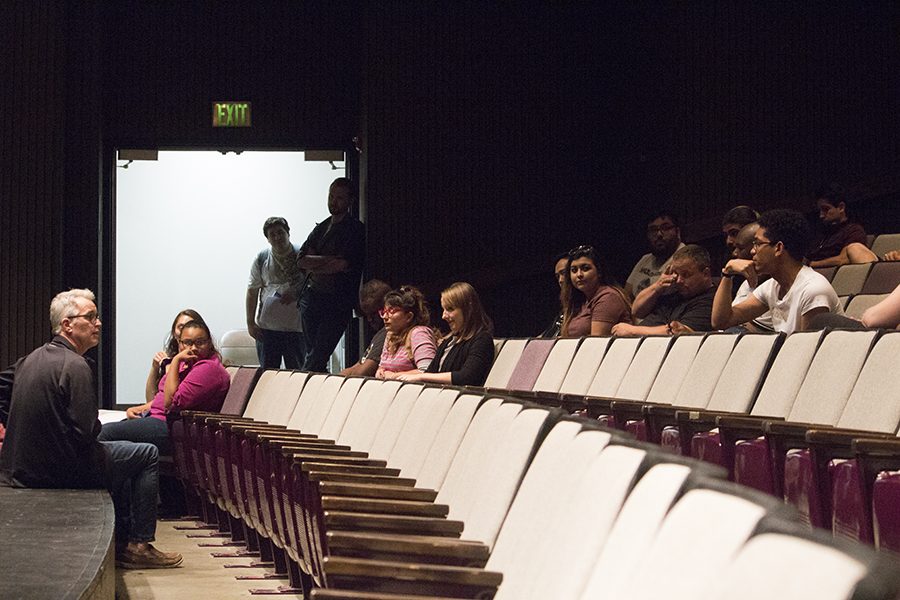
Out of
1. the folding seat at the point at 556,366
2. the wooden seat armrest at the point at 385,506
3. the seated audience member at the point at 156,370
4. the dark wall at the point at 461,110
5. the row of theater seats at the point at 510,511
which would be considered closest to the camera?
the row of theater seats at the point at 510,511

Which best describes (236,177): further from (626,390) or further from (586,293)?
(626,390)

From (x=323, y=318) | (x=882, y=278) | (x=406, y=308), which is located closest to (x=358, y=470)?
(x=406, y=308)

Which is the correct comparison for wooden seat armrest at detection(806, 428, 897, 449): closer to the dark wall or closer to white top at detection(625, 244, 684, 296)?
white top at detection(625, 244, 684, 296)

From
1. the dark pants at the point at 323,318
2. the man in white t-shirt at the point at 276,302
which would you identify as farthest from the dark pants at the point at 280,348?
the dark pants at the point at 323,318

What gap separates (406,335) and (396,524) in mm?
2840

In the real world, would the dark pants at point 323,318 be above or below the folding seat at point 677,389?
below

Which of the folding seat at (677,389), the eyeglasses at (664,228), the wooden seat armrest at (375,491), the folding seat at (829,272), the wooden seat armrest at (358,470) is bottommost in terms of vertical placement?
the wooden seat armrest at (358,470)

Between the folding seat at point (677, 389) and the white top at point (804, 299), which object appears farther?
the white top at point (804, 299)

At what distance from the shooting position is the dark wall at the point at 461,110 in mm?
6543

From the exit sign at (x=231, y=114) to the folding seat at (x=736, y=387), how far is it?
4.50m

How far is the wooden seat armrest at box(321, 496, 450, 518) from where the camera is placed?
6.70 feet

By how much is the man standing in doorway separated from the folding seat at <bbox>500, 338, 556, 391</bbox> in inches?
77.0

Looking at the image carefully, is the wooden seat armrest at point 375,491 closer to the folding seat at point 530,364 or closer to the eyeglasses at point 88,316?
the eyeglasses at point 88,316

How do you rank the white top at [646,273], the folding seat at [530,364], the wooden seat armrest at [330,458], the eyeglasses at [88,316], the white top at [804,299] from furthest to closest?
1. the white top at [646,273]
2. the folding seat at [530,364]
3. the eyeglasses at [88,316]
4. the white top at [804,299]
5. the wooden seat armrest at [330,458]
